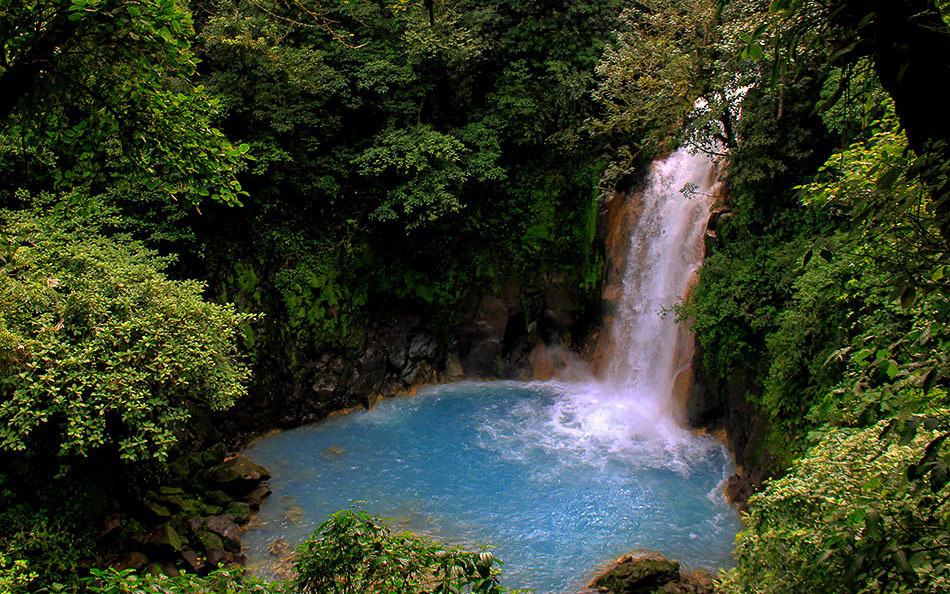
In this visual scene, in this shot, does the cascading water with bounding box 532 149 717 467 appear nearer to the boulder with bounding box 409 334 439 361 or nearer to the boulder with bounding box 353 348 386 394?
the boulder with bounding box 409 334 439 361

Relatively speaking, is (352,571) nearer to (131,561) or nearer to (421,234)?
(131,561)

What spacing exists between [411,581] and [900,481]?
2.98m

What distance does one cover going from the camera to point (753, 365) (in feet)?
34.4

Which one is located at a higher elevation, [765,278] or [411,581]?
[765,278]

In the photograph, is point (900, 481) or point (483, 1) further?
point (483, 1)

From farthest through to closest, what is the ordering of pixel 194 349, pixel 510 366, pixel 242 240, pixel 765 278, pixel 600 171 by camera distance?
pixel 510 366
pixel 600 171
pixel 242 240
pixel 765 278
pixel 194 349

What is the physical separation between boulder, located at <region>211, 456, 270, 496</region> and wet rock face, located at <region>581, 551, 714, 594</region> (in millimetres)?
5891

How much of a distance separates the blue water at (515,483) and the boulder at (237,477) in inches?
20.8

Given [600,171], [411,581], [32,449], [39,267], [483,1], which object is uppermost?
[483,1]

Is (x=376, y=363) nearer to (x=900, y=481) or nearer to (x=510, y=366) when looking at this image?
(x=510, y=366)

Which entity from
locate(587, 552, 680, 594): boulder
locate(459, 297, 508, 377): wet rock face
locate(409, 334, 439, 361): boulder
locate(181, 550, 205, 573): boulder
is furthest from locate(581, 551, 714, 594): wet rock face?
locate(409, 334, 439, 361): boulder

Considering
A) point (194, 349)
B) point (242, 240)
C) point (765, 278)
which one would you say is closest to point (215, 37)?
point (242, 240)

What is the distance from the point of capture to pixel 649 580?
8156 mm

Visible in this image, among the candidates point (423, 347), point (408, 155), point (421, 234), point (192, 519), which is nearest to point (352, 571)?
point (192, 519)
